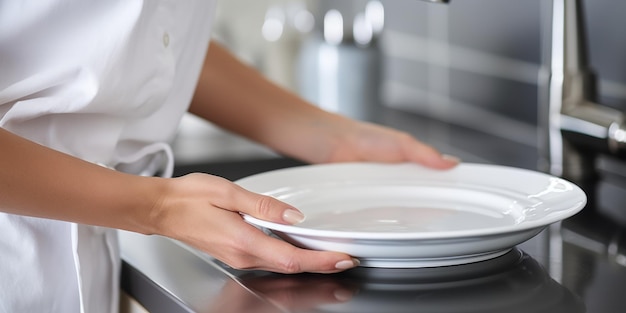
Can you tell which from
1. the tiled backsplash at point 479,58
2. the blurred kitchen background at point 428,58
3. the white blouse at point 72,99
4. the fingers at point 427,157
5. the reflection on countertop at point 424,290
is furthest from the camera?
the blurred kitchen background at point 428,58

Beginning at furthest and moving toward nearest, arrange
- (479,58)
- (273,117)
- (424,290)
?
(479,58)
(273,117)
(424,290)

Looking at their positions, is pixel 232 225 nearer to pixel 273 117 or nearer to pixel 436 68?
pixel 273 117

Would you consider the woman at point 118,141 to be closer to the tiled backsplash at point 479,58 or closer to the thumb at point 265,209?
the thumb at point 265,209

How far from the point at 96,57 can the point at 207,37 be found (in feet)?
0.64

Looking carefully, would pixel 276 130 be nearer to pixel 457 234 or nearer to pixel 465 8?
pixel 457 234

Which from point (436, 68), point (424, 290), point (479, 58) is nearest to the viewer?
point (424, 290)

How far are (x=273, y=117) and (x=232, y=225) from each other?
40 centimetres

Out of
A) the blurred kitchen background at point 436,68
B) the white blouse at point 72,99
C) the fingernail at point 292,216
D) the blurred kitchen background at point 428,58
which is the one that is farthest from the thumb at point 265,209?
the blurred kitchen background at point 428,58

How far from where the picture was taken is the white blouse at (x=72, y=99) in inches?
36.4

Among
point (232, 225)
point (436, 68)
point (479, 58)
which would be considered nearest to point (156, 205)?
point (232, 225)

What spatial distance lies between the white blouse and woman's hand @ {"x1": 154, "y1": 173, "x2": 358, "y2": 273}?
151 mm

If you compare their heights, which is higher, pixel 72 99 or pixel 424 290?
pixel 72 99

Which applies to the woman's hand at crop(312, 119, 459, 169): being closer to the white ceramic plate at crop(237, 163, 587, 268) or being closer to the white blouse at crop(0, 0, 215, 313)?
the white ceramic plate at crop(237, 163, 587, 268)

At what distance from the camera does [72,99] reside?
93 cm
